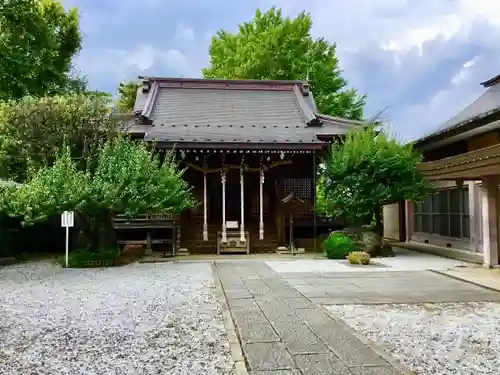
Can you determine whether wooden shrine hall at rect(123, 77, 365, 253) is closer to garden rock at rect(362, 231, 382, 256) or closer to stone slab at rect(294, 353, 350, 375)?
garden rock at rect(362, 231, 382, 256)

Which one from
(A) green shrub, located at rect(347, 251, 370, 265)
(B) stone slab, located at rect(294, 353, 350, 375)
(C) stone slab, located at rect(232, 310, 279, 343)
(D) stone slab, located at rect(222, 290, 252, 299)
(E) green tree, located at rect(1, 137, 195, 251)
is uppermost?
(E) green tree, located at rect(1, 137, 195, 251)

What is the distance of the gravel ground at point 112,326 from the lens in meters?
4.37

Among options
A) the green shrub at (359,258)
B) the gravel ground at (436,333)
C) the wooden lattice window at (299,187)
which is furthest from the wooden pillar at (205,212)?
the gravel ground at (436,333)

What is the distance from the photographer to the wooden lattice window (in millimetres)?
16875

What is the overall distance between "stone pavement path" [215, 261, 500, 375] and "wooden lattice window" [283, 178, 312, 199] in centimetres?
502

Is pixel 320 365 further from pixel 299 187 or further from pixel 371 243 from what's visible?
pixel 299 187

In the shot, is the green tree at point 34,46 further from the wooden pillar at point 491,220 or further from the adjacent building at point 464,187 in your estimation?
the wooden pillar at point 491,220

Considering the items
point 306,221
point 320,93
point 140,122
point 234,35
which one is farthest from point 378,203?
point 234,35

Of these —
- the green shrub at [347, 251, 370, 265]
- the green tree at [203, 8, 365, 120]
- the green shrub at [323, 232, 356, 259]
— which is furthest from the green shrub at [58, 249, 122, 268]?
the green tree at [203, 8, 365, 120]

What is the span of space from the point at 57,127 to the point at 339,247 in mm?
8426

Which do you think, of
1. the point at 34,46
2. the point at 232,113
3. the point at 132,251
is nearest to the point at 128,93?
the point at 232,113

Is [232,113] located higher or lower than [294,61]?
lower

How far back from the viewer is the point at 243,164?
52.4 ft

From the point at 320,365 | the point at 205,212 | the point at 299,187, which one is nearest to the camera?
the point at 320,365
